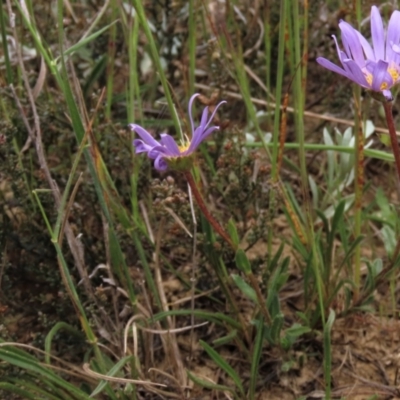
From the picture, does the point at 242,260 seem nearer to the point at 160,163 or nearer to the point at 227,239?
the point at 227,239

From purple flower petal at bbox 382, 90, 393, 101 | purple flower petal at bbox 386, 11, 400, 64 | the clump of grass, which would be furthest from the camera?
the clump of grass

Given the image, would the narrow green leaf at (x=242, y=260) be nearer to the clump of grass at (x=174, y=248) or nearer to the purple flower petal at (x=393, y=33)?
the clump of grass at (x=174, y=248)

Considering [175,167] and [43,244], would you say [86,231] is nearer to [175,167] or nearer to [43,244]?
Answer: [43,244]

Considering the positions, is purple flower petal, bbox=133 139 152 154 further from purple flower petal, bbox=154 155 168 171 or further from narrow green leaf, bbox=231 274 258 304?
narrow green leaf, bbox=231 274 258 304

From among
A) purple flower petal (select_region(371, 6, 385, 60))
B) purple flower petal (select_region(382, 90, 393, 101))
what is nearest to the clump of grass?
purple flower petal (select_region(371, 6, 385, 60))

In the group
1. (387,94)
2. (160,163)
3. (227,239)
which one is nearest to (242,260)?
(227,239)

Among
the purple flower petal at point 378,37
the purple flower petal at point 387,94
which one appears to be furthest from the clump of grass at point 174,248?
the purple flower petal at point 387,94

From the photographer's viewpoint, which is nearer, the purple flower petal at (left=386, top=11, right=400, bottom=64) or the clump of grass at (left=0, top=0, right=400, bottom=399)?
the purple flower petal at (left=386, top=11, right=400, bottom=64)

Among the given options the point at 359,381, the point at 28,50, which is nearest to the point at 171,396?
the point at 359,381
